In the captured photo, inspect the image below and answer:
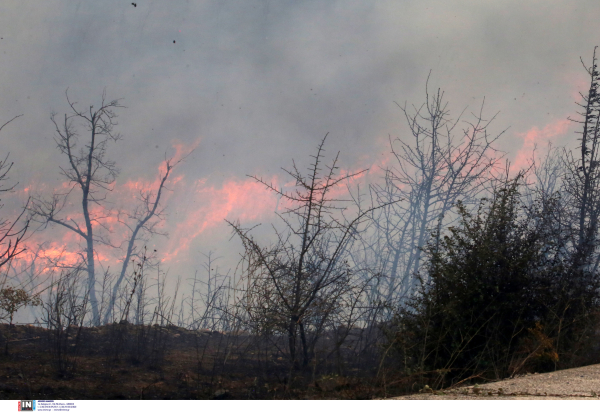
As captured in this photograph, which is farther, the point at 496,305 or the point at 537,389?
the point at 496,305

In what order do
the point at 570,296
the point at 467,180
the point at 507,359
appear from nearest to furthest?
the point at 507,359, the point at 570,296, the point at 467,180

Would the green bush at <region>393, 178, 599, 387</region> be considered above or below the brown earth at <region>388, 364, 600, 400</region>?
above

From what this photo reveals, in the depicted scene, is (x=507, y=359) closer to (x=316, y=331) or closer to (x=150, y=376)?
(x=316, y=331)

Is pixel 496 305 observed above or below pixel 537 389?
above

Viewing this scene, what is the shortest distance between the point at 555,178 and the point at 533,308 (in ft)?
35.5

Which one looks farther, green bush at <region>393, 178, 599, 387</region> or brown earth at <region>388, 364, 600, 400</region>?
green bush at <region>393, 178, 599, 387</region>

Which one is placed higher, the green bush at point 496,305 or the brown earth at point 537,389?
the green bush at point 496,305

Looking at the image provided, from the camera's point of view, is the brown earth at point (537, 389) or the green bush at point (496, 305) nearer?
the brown earth at point (537, 389)

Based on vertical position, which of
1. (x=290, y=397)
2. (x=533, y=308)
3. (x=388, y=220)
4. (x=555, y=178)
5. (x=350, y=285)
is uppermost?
(x=555, y=178)

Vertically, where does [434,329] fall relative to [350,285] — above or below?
below

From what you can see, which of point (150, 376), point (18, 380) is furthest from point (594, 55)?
point (18, 380)

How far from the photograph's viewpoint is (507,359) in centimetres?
595
